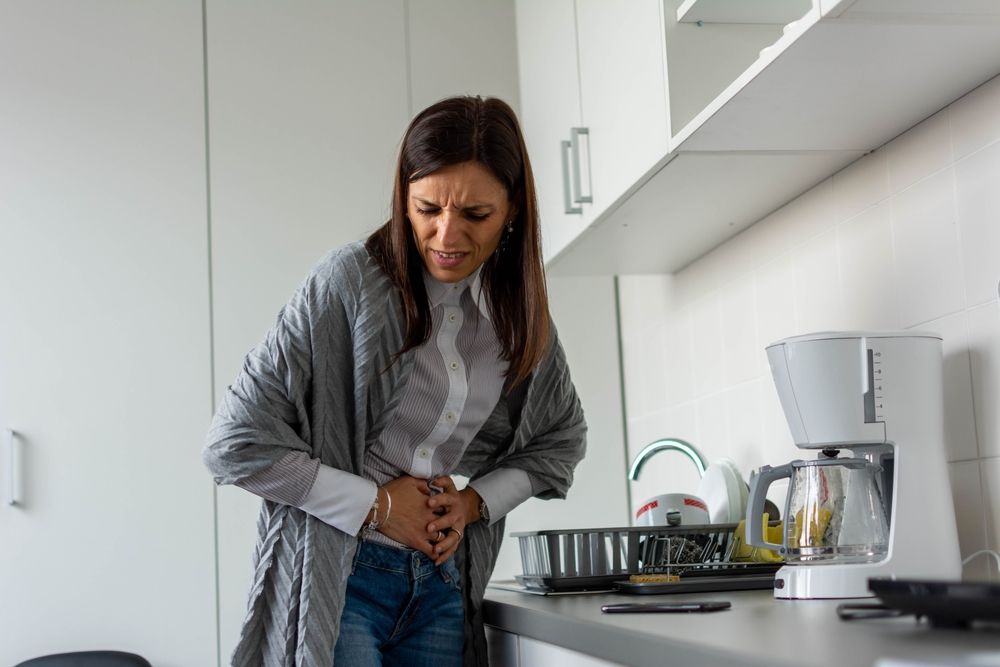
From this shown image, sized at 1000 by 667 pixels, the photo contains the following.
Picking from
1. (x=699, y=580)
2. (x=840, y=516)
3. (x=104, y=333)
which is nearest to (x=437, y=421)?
(x=699, y=580)

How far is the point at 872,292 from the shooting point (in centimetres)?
162

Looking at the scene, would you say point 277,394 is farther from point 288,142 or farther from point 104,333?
point 288,142

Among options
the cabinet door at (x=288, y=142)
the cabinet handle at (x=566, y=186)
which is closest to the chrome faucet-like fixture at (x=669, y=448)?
the cabinet handle at (x=566, y=186)

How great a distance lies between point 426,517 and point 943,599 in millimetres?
780

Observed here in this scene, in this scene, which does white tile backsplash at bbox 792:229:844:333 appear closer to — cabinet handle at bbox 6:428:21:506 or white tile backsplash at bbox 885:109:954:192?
white tile backsplash at bbox 885:109:954:192

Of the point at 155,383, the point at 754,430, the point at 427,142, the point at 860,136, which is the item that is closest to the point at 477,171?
the point at 427,142

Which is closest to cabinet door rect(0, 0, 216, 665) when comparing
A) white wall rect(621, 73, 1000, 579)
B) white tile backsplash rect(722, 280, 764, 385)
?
white wall rect(621, 73, 1000, 579)

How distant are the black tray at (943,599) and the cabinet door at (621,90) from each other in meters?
0.90

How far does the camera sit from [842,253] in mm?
1701

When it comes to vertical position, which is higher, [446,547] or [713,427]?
[713,427]

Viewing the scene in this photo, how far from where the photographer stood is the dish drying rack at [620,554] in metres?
1.54

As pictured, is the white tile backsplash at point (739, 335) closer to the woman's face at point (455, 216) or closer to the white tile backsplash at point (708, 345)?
the white tile backsplash at point (708, 345)

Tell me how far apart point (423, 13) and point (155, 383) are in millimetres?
1122

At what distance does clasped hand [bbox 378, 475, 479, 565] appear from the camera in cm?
143
